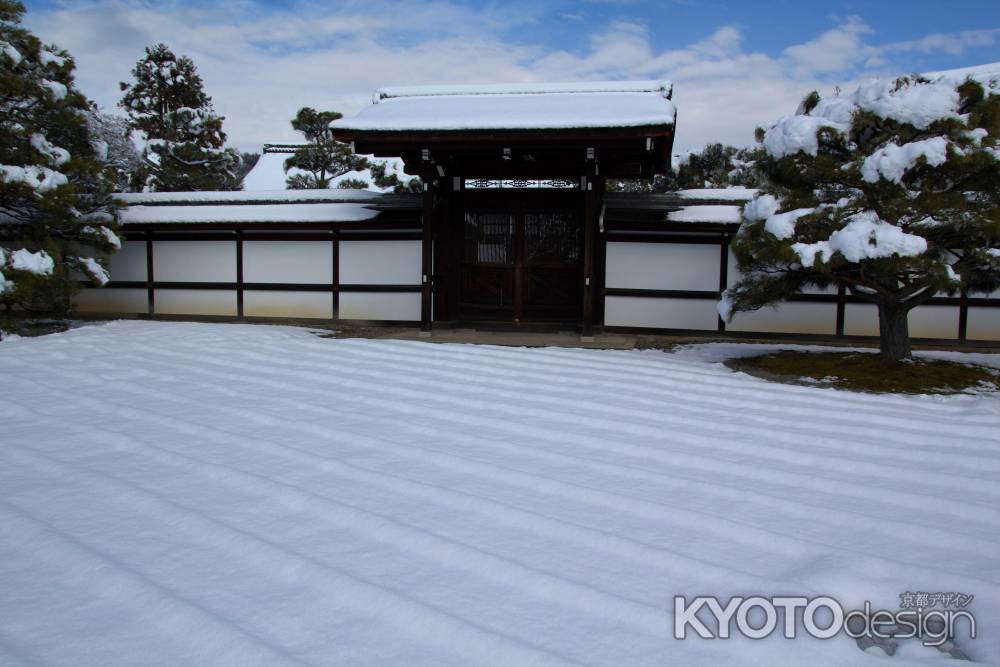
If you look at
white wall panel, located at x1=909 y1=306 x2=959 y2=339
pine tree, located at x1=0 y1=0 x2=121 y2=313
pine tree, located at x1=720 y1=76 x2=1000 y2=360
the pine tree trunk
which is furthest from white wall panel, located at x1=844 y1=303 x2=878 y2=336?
pine tree, located at x1=0 y1=0 x2=121 y2=313

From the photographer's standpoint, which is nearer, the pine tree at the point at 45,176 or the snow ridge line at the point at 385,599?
the snow ridge line at the point at 385,599

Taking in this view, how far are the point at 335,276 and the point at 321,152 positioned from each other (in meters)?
6.34

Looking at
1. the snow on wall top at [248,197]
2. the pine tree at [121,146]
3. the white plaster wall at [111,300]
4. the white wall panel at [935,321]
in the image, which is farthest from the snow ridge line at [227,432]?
the pine tree at [121,146]

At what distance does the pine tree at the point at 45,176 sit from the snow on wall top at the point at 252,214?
878 mm

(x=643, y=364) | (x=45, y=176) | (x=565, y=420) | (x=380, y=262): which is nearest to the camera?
(x=565, y=420)

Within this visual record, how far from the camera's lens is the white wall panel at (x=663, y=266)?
9.05 m

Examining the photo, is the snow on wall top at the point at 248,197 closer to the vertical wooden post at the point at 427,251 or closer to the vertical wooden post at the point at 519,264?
the vertical wooden post at the point at 427,251

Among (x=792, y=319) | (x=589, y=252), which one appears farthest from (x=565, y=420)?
(x=792, y=319)

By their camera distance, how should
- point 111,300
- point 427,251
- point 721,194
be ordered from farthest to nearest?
point 111,300 < point 721,194 < point 427,251

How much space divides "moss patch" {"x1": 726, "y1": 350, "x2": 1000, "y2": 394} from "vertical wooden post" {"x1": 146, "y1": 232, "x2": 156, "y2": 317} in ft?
28.8

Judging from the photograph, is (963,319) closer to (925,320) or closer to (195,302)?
(925,320)

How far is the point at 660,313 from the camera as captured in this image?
9.18 meters

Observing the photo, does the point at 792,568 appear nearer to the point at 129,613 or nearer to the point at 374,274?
the point at 129,613

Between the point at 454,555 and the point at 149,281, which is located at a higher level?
the point at 149,281
